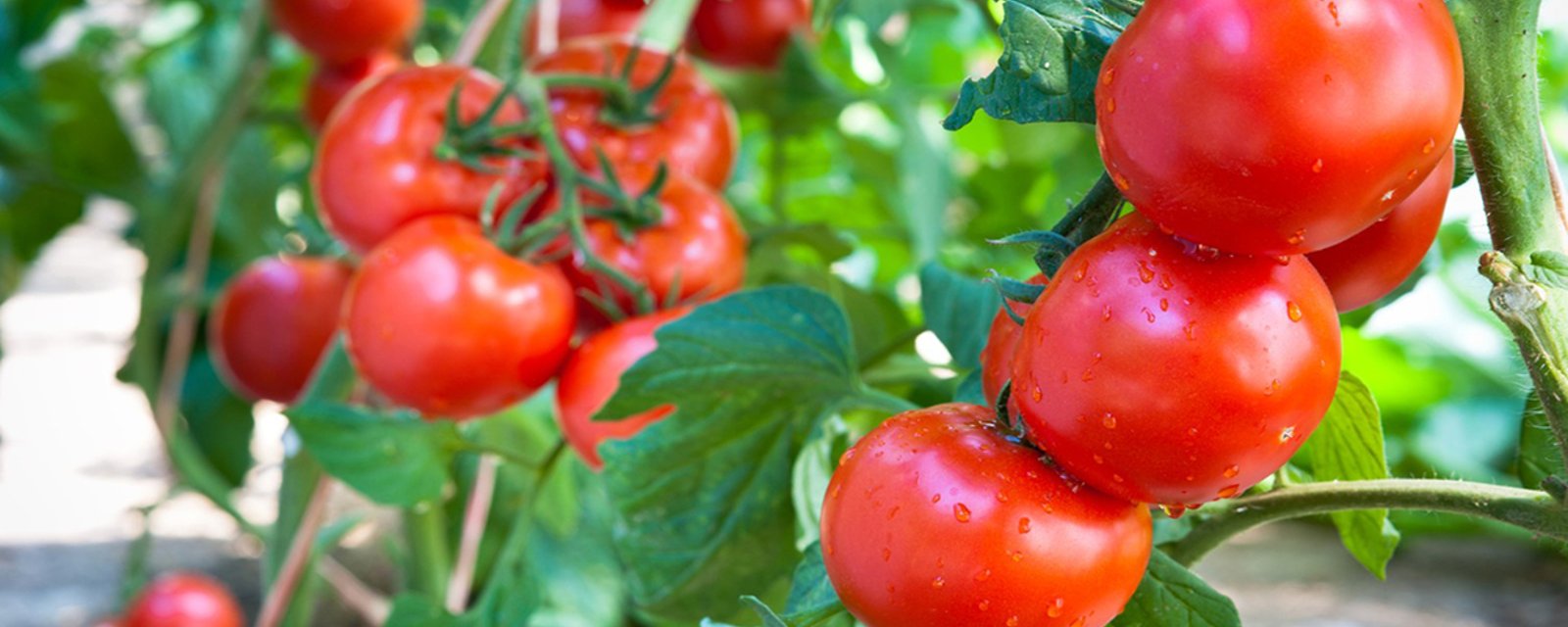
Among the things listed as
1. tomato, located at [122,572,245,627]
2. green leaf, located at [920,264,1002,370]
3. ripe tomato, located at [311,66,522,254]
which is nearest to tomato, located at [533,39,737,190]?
ripe tomato, located at [311,66,522,254]

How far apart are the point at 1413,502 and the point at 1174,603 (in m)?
0.05

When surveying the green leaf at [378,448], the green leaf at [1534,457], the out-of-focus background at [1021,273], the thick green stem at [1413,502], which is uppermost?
the thick green stem at [1413,502]

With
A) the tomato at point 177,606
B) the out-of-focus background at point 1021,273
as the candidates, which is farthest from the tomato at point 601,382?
the tomato at point 177,606

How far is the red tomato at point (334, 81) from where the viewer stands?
2.74 ft

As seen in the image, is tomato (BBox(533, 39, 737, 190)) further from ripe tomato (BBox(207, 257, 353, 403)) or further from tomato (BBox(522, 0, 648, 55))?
ripe tomato (BBox(207, 257, 353, 403))

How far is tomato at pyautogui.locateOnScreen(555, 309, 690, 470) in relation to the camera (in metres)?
0.44

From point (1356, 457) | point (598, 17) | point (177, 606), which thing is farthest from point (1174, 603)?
point (177, 606)

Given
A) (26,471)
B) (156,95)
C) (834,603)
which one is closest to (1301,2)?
(834,603)

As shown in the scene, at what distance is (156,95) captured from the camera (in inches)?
41.4

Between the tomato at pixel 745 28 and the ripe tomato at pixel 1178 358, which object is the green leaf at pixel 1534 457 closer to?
the ripe tomato at pixel 1178 358

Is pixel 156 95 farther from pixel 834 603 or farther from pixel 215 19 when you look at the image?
pixel 834 603

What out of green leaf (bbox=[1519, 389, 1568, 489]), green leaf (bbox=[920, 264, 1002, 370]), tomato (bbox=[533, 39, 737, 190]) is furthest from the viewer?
tomato (bbox=[533, 39, 737, 190])

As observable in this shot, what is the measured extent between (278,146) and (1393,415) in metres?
1.08

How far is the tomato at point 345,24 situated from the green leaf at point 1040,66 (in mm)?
590
